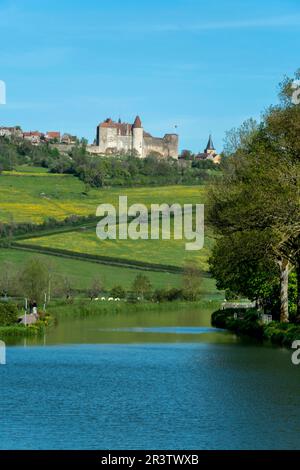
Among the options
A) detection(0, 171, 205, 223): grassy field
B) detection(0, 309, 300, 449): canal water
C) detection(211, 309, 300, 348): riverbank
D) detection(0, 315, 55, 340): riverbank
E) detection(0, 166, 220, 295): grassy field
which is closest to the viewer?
detection(0, 309, 300, 449): canal water

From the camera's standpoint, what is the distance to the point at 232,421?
3152 centimetres

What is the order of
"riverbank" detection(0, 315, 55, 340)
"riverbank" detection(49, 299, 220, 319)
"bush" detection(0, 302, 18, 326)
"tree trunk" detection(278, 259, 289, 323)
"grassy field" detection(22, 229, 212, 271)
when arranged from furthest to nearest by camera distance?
"grassy field" detection(22, 229, 212, 271), "riverbank" detection(49, 299, 220, 319), "bush" detection(0, 302, 18, 326), "riverbank" detection(0, 315, 55, 340), "tree trunk" detection(278, 259, 289, 323)

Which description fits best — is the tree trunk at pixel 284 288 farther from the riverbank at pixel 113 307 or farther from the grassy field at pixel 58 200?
the grassy field at pixel 58 200

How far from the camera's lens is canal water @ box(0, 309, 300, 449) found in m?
28.9

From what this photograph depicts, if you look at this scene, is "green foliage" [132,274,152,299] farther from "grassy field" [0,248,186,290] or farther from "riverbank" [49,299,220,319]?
"grassy field" [0,248,186,290]

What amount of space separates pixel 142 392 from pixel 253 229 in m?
24.9

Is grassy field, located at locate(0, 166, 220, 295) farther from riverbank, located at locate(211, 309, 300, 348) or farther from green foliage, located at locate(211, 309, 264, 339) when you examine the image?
riverbank, located at locate(211, 309, 300, 348)

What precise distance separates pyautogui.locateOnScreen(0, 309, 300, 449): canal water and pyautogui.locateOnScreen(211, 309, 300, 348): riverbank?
1.51 m

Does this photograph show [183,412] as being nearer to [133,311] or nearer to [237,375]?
[237,375]

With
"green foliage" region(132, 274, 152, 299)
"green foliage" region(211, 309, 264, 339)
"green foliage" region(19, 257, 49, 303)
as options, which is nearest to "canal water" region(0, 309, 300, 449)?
"green foliage" region(211, 309, 264, 339)

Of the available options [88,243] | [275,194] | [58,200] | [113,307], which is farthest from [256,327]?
[58,200]

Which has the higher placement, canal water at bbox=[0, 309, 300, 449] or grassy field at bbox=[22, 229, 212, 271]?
grassy field at bbox=[22, 229, 212, 271]

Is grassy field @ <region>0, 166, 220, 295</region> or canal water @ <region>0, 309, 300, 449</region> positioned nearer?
canal water @ <region>0, 309, 300, 449</region>

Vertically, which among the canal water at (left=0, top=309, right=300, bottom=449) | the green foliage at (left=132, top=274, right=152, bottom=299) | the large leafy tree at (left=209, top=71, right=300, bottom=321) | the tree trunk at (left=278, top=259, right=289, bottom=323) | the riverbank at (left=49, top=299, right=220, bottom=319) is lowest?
the riverbank at (left=49, top=299, right=220, bottom=319)
